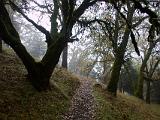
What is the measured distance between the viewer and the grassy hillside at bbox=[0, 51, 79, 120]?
12888 millimetres

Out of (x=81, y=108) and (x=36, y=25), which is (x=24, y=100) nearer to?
(x=81, y=108)

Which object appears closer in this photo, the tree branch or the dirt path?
the dirt path

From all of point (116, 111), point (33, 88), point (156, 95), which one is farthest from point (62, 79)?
point (156, 95)

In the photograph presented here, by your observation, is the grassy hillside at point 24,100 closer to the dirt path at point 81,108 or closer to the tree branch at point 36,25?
the dirt path at point 81,108

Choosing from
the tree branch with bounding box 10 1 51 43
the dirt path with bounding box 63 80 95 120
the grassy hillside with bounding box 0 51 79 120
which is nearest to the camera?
the grassy hillside with bounding box 0 51 79 120

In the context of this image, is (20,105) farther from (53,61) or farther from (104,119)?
(104,119)

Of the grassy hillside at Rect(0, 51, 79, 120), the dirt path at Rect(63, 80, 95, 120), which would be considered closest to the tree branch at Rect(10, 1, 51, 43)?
the grassy hillside at Rect(0, 51, 79, 120)

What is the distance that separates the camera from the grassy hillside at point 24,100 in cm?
1289

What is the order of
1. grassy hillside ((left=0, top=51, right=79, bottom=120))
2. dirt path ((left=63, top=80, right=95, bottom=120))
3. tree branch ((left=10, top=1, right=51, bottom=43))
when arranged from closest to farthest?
grassy hillside ((left=0, top=51, right=79, bottom=120))
dirt path ((left=63, top=80, right=95, bottom=120))
tree branch ((left=10, top=1, right=51, bottom=43))

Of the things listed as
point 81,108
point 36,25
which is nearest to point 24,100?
point 81,108

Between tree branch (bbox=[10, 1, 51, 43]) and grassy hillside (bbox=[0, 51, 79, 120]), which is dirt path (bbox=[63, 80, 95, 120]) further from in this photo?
tree branch (bbox=[10, 1, 51, 43])

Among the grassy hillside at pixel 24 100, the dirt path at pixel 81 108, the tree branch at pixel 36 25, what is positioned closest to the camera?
the grassy hillside at pixel 24 100

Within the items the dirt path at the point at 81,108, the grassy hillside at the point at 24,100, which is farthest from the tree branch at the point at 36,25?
the dirt path at the point at 81,108

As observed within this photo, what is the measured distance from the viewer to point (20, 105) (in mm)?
13570
